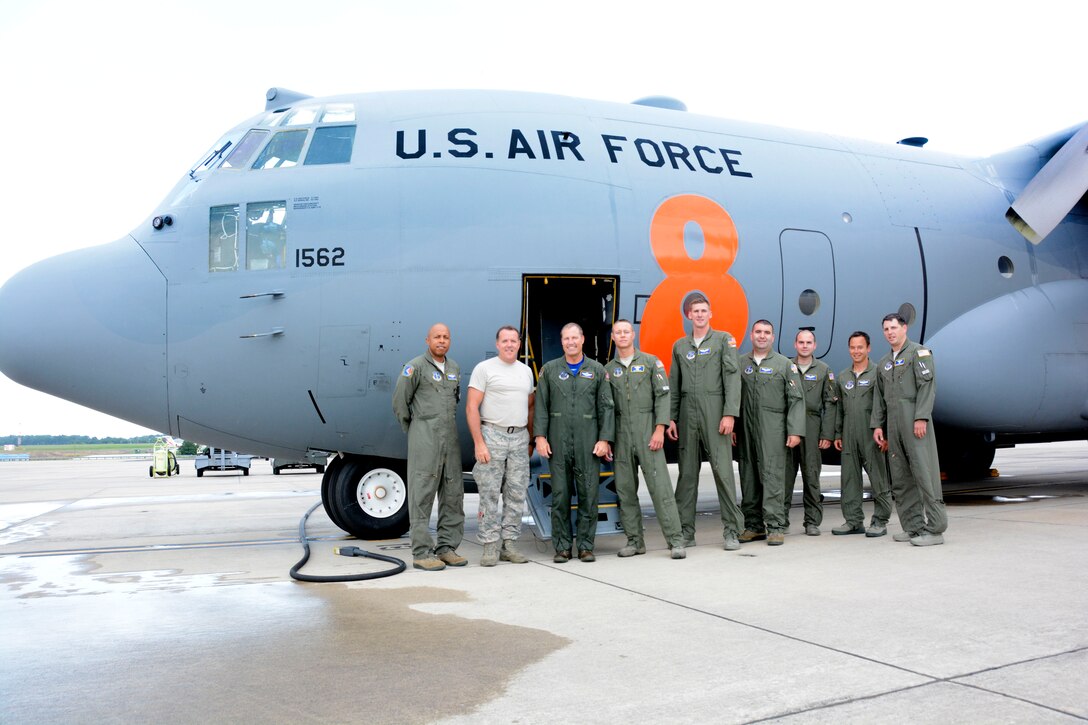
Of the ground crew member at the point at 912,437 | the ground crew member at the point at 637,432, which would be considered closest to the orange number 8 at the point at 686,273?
the ground crew member at the point at 637,432

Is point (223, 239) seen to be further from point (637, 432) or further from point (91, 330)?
Result: point (637, 432)

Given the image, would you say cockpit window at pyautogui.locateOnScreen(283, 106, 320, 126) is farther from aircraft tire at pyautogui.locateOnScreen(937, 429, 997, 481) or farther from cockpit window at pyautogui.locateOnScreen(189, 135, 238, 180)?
aircraft tire at pyautogui.locateOnScreen(937, 429, 997, 481)

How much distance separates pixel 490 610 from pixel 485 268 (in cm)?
340

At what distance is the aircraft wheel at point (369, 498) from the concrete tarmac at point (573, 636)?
0.60 feet

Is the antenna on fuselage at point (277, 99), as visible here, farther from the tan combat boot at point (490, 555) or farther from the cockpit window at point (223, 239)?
the tan combat boot at point (490, 555)

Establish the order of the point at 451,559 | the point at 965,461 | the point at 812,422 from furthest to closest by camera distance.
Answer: the point at 965,461 → the point at 812,422 → the point at 451,559

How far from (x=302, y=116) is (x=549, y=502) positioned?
14.3 feet

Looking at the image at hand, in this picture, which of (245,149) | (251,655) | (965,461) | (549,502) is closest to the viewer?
(251,655)

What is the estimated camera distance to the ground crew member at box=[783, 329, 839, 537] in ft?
25.9

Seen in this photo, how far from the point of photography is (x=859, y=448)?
25.7 feet

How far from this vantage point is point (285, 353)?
23.8ft

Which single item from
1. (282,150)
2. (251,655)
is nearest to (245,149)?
(282,150)

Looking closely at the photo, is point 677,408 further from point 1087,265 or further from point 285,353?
point 1087,265

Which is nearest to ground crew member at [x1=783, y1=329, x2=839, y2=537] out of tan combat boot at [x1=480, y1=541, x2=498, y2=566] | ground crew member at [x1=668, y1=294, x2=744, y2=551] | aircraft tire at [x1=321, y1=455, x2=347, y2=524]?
ground crew member at [x1=668, y1=294, x2=744, y2=551]
